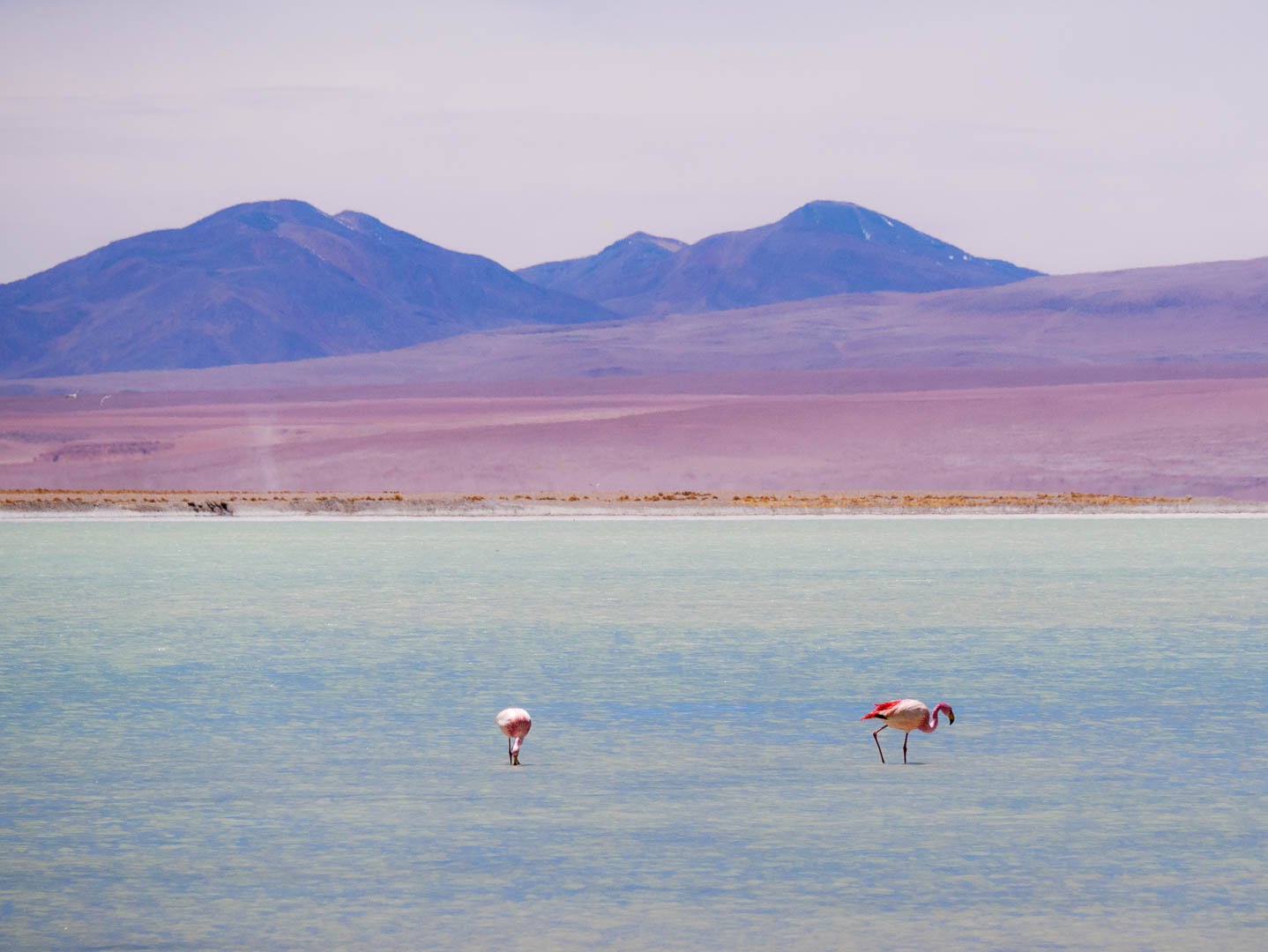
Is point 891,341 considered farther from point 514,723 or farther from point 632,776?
point 514,723

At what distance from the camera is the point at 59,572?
Answer: 29.6m

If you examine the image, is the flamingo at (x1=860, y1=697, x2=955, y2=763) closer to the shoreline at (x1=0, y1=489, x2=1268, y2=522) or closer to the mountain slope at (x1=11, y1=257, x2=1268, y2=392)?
the shoreline at (x1=0, y1=489, x2=1268, y2=522)

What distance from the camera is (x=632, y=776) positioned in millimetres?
10680

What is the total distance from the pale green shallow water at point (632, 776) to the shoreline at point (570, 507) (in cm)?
2701

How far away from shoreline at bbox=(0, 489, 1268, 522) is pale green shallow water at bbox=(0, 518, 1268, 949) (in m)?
27.0

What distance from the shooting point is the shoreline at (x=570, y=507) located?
50.4m

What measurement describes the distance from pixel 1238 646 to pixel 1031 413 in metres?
70.9

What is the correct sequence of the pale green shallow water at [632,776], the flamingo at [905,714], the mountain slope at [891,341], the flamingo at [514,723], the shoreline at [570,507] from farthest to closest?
the mountain slope at [891,341]
the shoreline at [570,507]
the flamingo at [514,723]
the flamingo at [905,714]
the pale green shallow water at [632,776]

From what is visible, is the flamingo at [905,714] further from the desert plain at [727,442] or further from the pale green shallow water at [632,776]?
the desert plain at [727,442]

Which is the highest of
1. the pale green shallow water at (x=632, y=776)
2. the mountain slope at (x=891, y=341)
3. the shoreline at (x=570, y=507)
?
the mountain slope at (x=891, y=341)

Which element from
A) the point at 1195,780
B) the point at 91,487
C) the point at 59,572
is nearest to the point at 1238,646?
the point at 1195,780

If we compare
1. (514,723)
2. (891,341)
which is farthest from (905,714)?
(891,341)

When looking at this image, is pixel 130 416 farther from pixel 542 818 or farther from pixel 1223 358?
pixel 542 818

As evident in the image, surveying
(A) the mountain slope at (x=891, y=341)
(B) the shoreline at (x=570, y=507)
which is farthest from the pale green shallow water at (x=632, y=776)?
(A) the mountain slope at (x=891, y=341)
